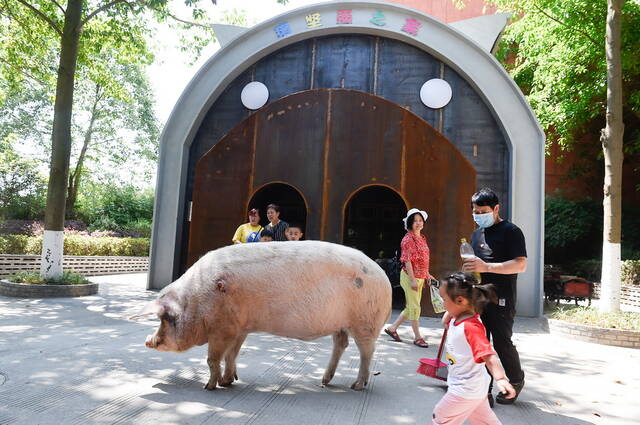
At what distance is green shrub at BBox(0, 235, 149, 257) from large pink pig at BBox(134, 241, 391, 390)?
1083 centimetres

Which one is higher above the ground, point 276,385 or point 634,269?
point 634,269

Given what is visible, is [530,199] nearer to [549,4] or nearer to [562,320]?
[562,320]

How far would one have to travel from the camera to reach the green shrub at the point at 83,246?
11.9m

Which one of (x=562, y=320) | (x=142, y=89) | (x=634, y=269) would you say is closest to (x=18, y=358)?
(x=562, y=320)

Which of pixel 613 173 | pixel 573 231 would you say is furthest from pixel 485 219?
pixel 573 231

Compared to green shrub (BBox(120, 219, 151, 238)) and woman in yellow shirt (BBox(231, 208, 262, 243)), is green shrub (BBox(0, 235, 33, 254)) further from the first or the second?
green shrub (BBox(120, 219, 151, 238))

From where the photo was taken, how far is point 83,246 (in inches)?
560

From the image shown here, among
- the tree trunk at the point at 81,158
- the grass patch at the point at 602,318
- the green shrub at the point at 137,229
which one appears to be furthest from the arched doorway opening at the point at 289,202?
the tree trunk at the point at 81,158

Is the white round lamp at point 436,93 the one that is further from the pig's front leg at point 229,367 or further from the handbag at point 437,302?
the pig's front leg at point 229,367

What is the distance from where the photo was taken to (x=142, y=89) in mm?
27172

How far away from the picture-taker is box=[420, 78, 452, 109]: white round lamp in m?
9.49

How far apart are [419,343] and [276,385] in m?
2.58

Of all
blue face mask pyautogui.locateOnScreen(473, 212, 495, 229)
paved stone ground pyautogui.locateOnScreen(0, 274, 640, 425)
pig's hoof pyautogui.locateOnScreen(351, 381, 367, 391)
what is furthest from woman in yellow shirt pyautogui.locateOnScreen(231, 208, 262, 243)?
blue face mask pyautogui.locateOnScreen(473, 212, 495, 229)

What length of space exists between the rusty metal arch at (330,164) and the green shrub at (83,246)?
19.7ft
